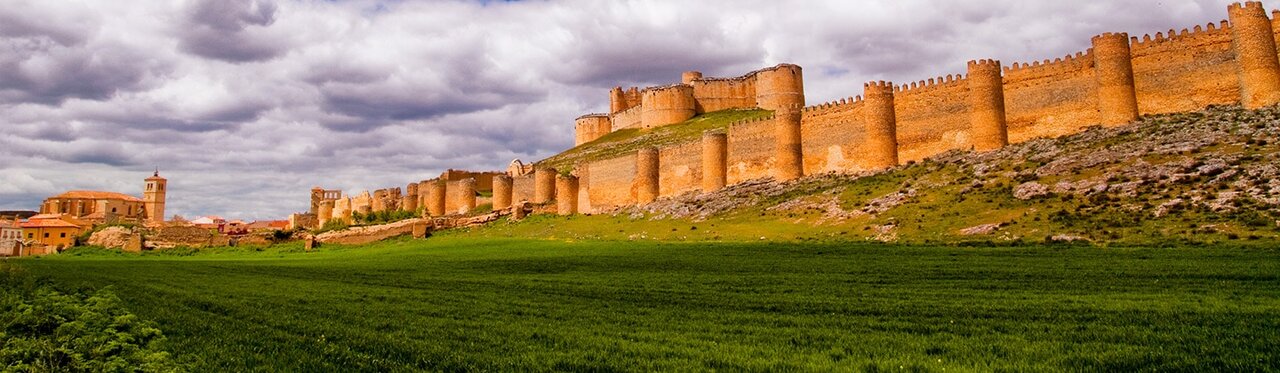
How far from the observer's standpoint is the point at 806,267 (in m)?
19.6

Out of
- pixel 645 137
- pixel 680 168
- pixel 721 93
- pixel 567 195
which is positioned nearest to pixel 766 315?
pixel 680 168

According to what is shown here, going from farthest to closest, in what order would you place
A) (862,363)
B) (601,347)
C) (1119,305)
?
(1119,305) → (601,347) → (862,363)

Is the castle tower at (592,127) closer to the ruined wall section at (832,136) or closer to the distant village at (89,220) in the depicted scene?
the distant village at (89,220)

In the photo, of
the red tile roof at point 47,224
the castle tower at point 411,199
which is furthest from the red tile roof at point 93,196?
the castle tower at point 411,199

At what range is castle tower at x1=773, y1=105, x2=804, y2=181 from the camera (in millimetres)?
43594

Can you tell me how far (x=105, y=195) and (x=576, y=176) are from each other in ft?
351

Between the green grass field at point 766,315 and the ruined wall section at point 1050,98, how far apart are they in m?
14.8

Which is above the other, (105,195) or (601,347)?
(105,195)

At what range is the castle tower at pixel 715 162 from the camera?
47531 millimetres

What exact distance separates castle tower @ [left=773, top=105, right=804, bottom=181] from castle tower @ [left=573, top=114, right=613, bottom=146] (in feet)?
173

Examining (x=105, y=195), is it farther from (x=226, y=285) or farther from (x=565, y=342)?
(x=565, y=342)

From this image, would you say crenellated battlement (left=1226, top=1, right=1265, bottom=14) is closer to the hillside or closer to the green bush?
the hillside

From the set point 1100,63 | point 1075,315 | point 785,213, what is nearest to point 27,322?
point 1075,315

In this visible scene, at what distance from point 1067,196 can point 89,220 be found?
11662cm
